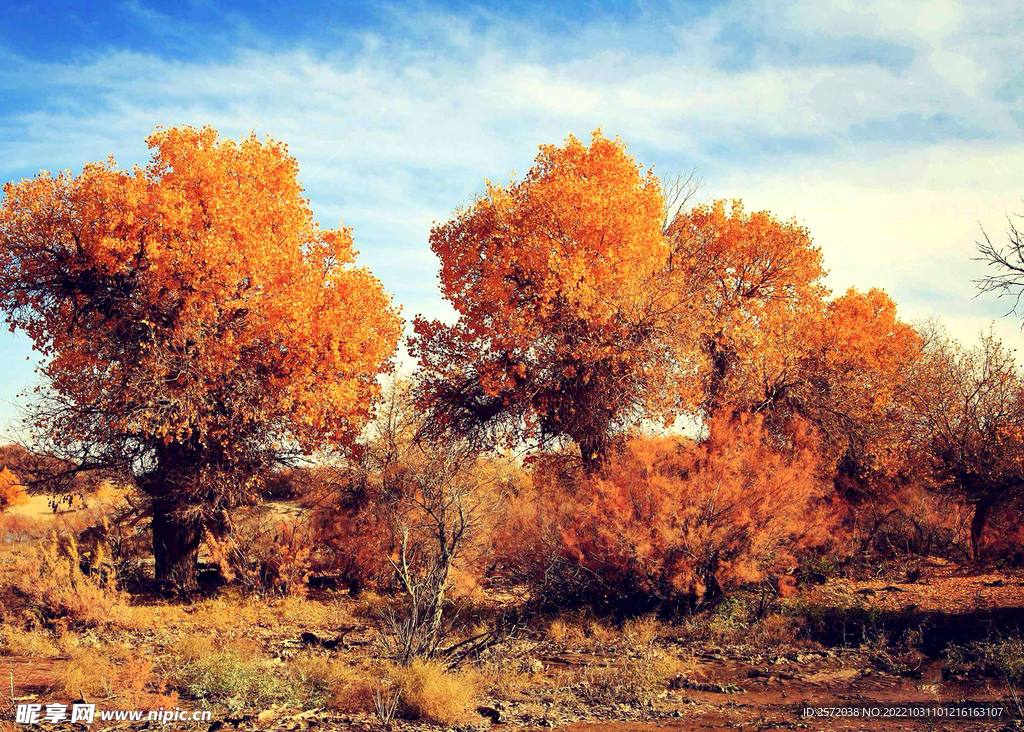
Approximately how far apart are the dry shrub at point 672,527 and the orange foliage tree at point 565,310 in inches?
93.4

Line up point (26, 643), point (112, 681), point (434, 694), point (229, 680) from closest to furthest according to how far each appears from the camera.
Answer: point (434, 694) < point (229, 680) < point (112, 681) < point (26, 643)

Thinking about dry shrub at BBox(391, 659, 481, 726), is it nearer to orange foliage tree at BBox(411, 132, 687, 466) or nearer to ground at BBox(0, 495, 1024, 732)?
ground at BBox(0, 495, 1024, 732)

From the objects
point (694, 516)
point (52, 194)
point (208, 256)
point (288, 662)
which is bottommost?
point (288, 662)

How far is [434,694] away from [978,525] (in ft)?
44.8

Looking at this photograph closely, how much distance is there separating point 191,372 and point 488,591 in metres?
8.19

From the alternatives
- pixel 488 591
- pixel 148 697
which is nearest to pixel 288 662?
pixel 148 697

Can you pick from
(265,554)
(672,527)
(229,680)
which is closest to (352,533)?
(265,554)

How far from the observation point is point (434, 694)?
9.93 meters

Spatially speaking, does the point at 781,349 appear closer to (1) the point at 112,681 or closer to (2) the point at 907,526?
(2) the point at 907,526

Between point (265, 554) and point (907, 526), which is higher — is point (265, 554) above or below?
below

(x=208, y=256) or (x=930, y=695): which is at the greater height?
(x=208, y=256)

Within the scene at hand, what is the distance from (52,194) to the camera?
16.5m

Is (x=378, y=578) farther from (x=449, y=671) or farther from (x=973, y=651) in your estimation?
(x=973, y=651)

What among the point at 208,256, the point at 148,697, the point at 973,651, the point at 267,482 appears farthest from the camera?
the point at 267,482
